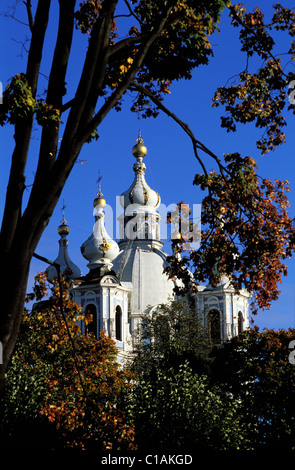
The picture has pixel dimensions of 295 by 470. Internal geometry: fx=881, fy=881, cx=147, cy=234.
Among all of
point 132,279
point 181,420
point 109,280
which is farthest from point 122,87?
point 132,279

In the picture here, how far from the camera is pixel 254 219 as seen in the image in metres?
11.0

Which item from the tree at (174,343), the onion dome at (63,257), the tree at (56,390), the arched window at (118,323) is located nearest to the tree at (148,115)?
the tree at (56,390)

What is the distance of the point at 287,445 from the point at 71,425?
12858mm

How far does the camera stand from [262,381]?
39.1 meters

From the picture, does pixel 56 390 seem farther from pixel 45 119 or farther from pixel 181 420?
pixel 45 119

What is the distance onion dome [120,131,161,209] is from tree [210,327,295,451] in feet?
90.4

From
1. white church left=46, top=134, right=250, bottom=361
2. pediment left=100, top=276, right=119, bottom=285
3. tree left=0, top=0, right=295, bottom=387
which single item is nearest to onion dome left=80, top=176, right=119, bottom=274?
white church left=46, top=134, right=250, bottom=361

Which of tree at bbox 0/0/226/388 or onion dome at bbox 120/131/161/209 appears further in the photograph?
onion dome at bbox 120/131/161/209

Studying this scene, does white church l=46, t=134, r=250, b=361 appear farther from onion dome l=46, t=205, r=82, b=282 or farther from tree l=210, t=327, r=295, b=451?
tree l=210, t=327, r=295, b=451

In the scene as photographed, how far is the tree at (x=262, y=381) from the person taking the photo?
111 feet

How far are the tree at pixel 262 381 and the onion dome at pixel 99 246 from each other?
21.7 m

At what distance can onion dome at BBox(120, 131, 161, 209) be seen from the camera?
72.0m

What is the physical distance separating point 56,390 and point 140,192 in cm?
4499

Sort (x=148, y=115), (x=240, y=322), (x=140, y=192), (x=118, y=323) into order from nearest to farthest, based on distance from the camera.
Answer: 1. (x=148, y=115)
2. (x=118, y=323)
3. (x=240, y=322)
4. (x=140, y=192)
